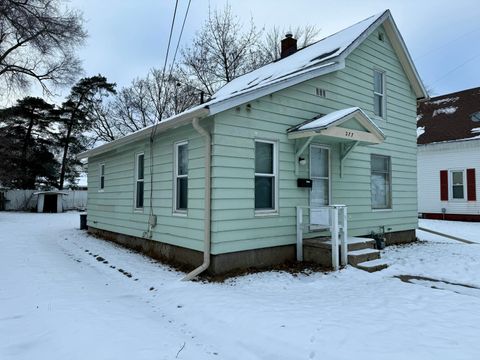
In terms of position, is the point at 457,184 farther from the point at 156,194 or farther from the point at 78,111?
the point at 78,111

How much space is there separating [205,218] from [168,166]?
2.12 meters

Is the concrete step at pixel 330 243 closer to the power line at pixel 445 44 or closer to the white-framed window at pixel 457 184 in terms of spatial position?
the white-framed window at pixel 457 184

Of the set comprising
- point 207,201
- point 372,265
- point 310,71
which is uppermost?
point 310,71

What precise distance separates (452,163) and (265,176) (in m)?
14.4

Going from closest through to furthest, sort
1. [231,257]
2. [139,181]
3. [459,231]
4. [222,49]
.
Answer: [231,257], [139,181], [459,231], [222,49]

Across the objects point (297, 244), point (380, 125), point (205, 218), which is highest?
point (380, 125)

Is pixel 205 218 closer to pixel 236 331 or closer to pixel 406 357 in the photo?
pixel 236 331

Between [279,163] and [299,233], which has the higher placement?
[279,163]

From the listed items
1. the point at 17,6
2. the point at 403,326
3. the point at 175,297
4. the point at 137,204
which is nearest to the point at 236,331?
the point at 175,297

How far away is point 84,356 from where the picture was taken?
11.2 feet

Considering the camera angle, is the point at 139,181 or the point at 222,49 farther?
the point at 222,49

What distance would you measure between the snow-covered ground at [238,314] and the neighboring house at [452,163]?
11179 mm

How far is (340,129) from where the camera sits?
7.34 meters

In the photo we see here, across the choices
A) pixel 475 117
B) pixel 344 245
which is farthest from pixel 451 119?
pixel 344 245
